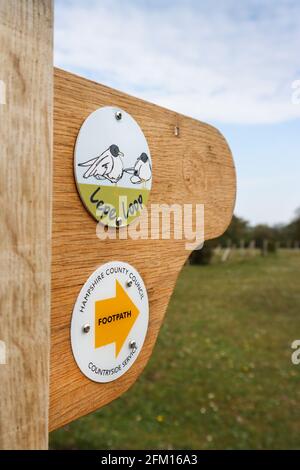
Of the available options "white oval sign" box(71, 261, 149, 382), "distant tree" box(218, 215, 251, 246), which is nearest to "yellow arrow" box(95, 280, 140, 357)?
"white oval sign" box(71, 261, 149, 382)

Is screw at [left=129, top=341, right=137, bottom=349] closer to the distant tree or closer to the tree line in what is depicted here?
the tree line

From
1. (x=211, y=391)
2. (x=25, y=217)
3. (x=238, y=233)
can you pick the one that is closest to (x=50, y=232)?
(x=25, y=217)

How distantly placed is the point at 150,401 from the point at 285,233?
82.3ft

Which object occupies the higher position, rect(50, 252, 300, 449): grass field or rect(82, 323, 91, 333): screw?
rect(82, 323, 91, 333): screw

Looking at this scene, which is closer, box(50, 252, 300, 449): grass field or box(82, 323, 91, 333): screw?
box(82, 323, 91, 333): screw

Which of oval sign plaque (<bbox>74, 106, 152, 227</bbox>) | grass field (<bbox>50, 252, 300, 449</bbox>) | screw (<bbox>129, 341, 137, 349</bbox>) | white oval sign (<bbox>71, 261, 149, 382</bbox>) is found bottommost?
grass field (<bbox>50, 252, 300, 449</bbox>)

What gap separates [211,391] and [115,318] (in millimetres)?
4373

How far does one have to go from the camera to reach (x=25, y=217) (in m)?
0.55

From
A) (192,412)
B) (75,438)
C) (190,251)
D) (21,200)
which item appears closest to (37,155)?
(21,200)

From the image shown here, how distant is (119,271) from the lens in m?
0.77

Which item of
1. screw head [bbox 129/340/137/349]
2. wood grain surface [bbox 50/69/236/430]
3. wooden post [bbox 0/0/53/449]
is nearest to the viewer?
wooden post [bbox 0/0/53/449]

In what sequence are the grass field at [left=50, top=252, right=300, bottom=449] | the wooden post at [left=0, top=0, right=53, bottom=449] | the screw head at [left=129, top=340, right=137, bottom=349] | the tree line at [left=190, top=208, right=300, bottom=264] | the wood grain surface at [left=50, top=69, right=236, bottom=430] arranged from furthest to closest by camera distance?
the tree line at [left=190, top=208, right=300, bottom=264]
the grass field at [left=50, top=252, right=300, bottom=449]
the screw head at [left=129, top=340, right=137, bottom=349]
the wood grain surface at [left=50, top=69, right=236, bottom=430]
the wooden post at [left=0, top=0, right=53, bottom=449]

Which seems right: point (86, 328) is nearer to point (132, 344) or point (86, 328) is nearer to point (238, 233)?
point (132, 344)

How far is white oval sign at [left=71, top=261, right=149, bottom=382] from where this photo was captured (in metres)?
0.71
